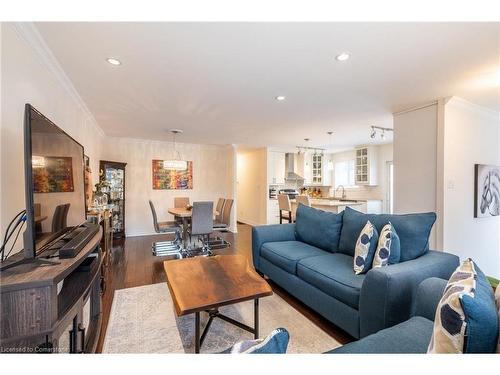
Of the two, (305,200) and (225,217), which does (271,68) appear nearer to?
(225,217)

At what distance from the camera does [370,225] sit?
2.13m

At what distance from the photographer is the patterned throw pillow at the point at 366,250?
78.5 inches

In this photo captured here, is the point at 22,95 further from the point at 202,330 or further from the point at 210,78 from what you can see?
the point at 202,330

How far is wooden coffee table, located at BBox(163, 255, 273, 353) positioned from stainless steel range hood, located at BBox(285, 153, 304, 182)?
5330 millimetres

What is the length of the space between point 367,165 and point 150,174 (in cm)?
577

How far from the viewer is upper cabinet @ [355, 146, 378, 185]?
21.2 ft

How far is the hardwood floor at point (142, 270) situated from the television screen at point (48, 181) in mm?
1025

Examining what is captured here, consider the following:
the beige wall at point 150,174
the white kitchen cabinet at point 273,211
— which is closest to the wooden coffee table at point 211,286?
the beige wall at point 150,174

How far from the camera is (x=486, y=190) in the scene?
352cm

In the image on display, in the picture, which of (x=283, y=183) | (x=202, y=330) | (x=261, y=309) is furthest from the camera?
(x=283, y=183)

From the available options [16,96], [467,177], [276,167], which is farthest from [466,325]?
[276,167]

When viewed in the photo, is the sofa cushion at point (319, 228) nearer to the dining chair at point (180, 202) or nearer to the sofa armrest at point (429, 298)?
the sofa armrest at point (429, 298)
